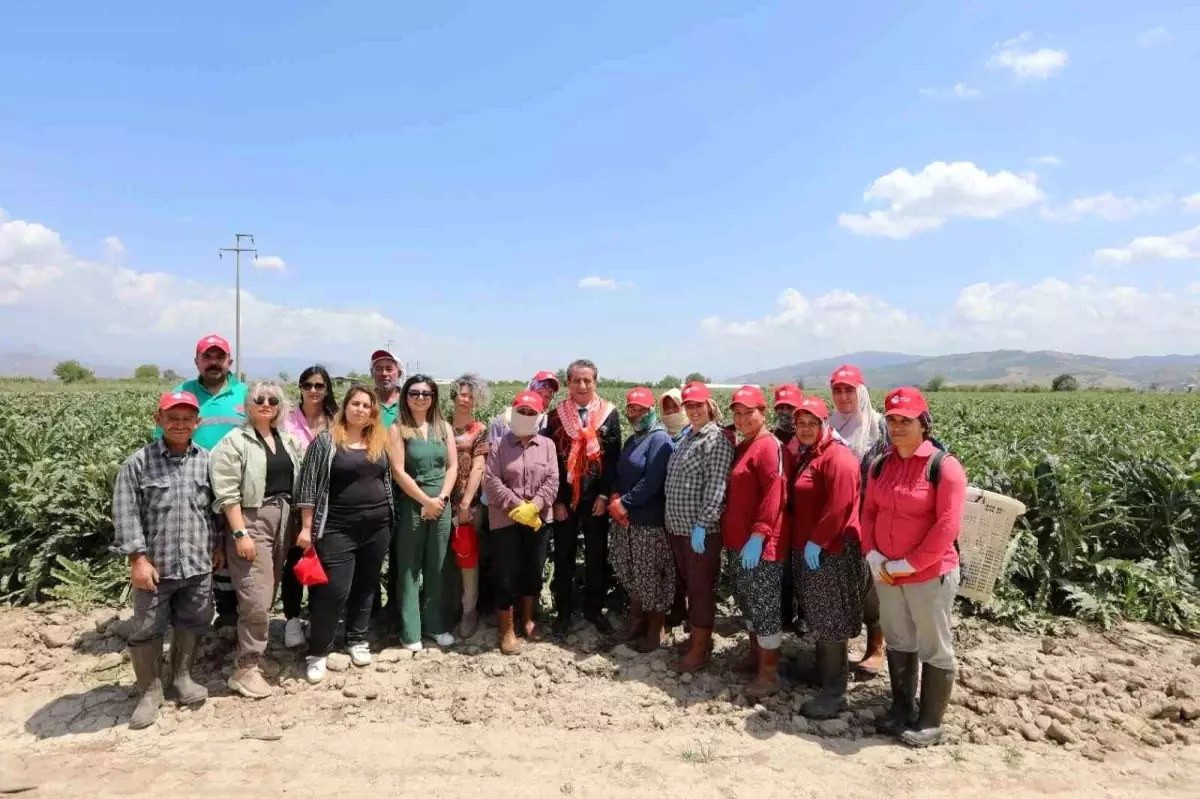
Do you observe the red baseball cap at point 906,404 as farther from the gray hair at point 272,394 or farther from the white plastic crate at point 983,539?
the gray hair at point 272,394

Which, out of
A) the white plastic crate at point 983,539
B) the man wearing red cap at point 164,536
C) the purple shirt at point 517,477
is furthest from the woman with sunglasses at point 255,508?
the white plastic crate at point 983,539

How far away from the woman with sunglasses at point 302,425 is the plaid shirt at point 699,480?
266 centimetres

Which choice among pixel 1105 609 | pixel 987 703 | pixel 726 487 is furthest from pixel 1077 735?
pixel 726 487

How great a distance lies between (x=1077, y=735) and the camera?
394 centimetres

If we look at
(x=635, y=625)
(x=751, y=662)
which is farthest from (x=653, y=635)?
(x=751, y=662)

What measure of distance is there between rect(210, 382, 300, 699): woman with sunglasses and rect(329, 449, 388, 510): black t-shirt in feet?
1.00

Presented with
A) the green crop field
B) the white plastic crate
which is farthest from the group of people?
the green crop field

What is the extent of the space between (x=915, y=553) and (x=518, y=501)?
107 inches

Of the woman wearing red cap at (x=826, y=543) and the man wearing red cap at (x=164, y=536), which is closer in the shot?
the man wearing red cap at (x=164, y=536)

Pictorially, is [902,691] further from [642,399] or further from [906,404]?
[642,399]

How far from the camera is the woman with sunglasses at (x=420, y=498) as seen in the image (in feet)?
15.9

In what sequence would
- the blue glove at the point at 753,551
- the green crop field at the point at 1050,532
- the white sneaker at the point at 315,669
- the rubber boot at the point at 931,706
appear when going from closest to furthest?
the rubber boot at the point at 931,706
the blue glove at the point at 753,551
the white sneaker at the point at 315,669
the green crop field at the point at 1050,532

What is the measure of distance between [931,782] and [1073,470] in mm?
4189

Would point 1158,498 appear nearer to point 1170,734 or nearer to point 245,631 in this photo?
point 1170,734
